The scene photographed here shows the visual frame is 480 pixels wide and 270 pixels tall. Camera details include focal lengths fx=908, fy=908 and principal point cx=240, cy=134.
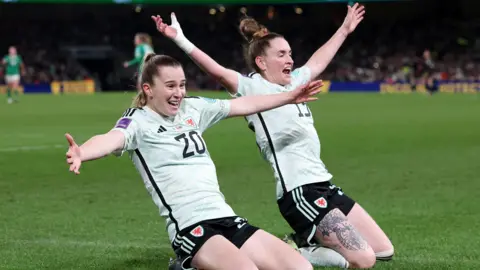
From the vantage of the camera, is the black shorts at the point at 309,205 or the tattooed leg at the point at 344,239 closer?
the tattooed leg at the point at 344,239

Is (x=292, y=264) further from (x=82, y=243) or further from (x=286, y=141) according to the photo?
(x=82, y=243)

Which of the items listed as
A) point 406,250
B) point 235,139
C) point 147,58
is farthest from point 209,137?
point 147,58

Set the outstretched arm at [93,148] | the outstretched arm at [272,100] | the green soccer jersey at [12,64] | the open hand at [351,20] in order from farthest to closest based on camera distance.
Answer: the green soccer jersey at [12,64] < the open hand at [351,20] < the outstretched arm at [272,100] < the outstretched arm at [93,148]

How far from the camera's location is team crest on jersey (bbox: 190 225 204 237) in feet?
18.8

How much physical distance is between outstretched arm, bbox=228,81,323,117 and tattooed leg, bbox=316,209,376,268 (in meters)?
1.07

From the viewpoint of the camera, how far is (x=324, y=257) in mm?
6801

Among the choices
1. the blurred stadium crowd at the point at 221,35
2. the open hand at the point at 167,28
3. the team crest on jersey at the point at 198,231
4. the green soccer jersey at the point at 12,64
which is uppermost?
the open hand at the point at 167,28

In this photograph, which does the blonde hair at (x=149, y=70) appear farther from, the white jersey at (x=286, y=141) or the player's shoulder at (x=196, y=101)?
the white jersey at (x=286, y=141)

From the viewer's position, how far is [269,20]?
2165 inches

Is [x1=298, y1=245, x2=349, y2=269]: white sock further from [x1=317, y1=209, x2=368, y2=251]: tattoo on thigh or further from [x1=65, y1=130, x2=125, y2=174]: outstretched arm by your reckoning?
[x1=65, y1=130, x2=125, y2=174]: outstretched arm

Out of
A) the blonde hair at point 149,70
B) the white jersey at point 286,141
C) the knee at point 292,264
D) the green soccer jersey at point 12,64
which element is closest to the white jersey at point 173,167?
the blonde hair at point 149,70

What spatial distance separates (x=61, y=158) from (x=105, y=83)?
39.4 metres

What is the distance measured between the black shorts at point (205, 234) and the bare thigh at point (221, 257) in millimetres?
38

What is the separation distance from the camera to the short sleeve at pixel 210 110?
626 centimetres
